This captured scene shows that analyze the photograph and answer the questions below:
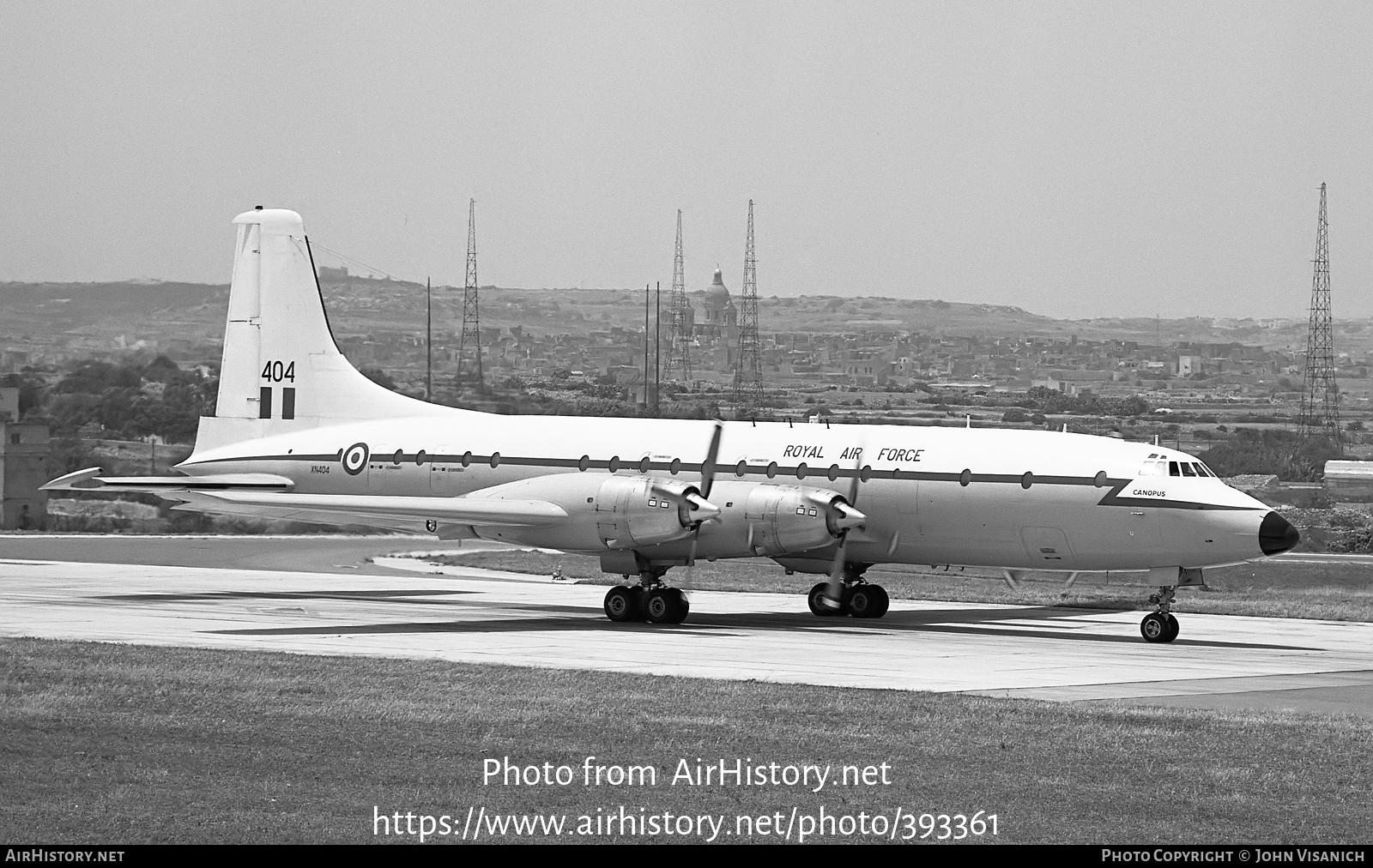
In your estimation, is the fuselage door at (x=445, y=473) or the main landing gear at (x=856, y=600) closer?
the main landing gear at (x=856, y=600)

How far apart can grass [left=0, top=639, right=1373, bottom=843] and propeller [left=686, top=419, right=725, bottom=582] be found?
748 cm

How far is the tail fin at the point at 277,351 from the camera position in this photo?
3472cm

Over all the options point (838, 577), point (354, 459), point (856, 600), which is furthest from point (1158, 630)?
point (354, 459)

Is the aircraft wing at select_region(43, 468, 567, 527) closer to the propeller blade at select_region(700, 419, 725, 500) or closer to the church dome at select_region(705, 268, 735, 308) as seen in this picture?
the propeller blade at select_region(700, 419, 725, 500)

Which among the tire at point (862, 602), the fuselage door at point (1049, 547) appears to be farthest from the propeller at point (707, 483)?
the fuselage door at point (1049, 547)

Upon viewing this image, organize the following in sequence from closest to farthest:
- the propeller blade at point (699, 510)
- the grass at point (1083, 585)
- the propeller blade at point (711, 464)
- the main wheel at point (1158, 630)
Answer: the main wheel at point (1158, 630), the propeller blade at point (699, 510), the propeller blade at point (711, 464), the grass at point (1083, 585)

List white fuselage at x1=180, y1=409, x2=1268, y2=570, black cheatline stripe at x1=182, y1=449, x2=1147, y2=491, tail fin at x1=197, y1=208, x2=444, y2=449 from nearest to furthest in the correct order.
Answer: white fuselage at x1=180, y1=409, x2=1268, y2=570, black cheatline stripe at x1=182, y1=449, x2=1147, y2=491, tail fin at x1=197, y1=208, x2=444, y2=449

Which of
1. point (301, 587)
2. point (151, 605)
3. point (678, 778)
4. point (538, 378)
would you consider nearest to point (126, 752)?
point (678, 778)

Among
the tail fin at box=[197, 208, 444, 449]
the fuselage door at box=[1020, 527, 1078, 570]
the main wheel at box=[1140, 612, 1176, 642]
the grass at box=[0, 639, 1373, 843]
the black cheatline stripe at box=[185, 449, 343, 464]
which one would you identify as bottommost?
the main wheel at box=[1140, 612, 1176, 642]

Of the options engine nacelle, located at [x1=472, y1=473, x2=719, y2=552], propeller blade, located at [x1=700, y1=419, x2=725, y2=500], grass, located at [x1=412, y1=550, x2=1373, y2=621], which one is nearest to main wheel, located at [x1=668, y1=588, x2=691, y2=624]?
engine nacelle, located at [x1=472, y1=473, x2=719, y2=552]

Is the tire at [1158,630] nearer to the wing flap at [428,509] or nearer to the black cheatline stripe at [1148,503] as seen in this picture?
the black cheatline stripe at [1148,503]

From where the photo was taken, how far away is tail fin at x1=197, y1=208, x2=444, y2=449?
3472 centimetres

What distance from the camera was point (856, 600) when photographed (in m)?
29.9

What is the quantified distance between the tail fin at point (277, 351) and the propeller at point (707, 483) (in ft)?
27.0
